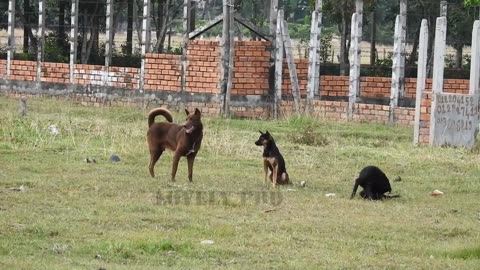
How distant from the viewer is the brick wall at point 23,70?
2847cm

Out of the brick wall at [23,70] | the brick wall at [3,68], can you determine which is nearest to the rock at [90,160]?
the brick wall at [23,70]

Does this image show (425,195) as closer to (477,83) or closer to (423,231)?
(423,231)

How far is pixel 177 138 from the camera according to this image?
13.2 meters

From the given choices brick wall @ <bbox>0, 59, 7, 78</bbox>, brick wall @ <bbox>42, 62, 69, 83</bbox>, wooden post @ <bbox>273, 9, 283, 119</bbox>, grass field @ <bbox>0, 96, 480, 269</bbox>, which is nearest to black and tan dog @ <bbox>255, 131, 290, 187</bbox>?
grass field @ <bbox>0, 96, 480, 269</bbox>

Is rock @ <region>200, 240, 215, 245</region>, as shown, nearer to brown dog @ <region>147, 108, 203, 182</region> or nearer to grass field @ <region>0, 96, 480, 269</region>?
grass field @ <region>0, 96, 480, 269</region>

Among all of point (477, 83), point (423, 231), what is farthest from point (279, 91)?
point (423, 231)

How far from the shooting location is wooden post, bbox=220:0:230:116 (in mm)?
23266

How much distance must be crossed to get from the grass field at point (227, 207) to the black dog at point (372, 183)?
0.15 m

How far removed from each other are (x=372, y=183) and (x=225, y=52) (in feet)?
38.0

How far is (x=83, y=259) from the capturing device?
28.5ft

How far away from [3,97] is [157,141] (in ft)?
49.5

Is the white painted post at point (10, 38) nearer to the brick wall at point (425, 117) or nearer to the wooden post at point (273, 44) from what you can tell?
the wooden post at point (273, 44)

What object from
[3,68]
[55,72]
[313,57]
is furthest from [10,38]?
[313,57]

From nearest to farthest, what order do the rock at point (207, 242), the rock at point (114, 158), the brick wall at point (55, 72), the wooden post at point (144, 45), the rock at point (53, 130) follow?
the rock at point (207, 242) → the rock at point (114, 158) → the rock at point (53, 130) → the wooden post at point (144, 45) → the brick wall at point (55, 72)
